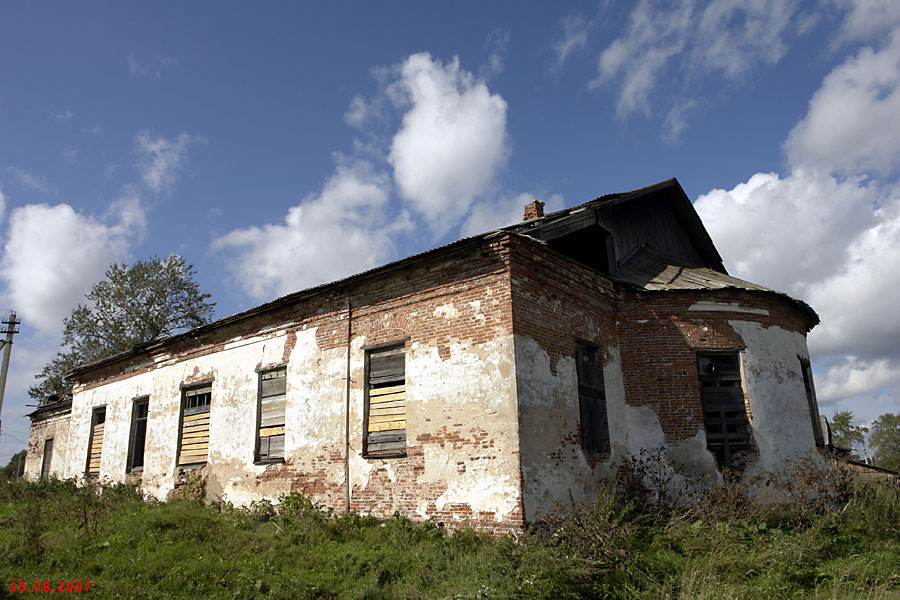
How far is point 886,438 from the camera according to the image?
49312 mm

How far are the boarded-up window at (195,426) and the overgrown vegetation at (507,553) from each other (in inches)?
119

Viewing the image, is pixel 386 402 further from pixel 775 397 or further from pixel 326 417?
pixel 775 397

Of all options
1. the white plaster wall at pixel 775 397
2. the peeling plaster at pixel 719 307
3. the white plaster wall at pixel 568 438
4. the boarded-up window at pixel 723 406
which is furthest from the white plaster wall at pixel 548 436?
the peeling plaster at pixel 719 307

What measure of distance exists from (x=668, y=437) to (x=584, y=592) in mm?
4419

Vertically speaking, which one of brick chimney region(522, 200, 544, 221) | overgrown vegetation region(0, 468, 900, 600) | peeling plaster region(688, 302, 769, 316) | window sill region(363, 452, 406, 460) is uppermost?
brick chimney region(522, 200, 544, 221)

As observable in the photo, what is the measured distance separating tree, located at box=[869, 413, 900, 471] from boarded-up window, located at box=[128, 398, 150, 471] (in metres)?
51.6

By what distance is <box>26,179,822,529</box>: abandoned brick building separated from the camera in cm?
849

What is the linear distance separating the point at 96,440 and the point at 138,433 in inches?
98.9

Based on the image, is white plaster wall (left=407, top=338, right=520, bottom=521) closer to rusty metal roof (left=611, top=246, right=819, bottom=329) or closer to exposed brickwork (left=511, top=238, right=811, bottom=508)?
exposed brickwork (left=511, top=238, right=811, bottom=508)

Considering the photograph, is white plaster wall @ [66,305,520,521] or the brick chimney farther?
the brick chimney

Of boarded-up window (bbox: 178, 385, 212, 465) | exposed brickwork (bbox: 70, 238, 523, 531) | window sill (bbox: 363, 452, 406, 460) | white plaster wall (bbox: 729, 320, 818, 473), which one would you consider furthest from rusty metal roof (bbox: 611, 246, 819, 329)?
boarded-up window (bbox: 178, 385, 212, 465)

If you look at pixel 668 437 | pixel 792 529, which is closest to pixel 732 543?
pixel 792 529

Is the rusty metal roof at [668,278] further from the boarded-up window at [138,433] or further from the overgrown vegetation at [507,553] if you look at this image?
the boarded-up window at [138,433]

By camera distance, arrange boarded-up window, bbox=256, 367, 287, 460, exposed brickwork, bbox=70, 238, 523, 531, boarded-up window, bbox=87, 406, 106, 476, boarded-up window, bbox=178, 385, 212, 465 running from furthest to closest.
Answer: boarded-up window, bbox=87, 406, 106, 476
boarded-up window, bbox=178, 385, 212, 465
boarded-up window, bbox=256, 367, 287, 460
exposed brickwork, bbox=70, 238, 523, 531
